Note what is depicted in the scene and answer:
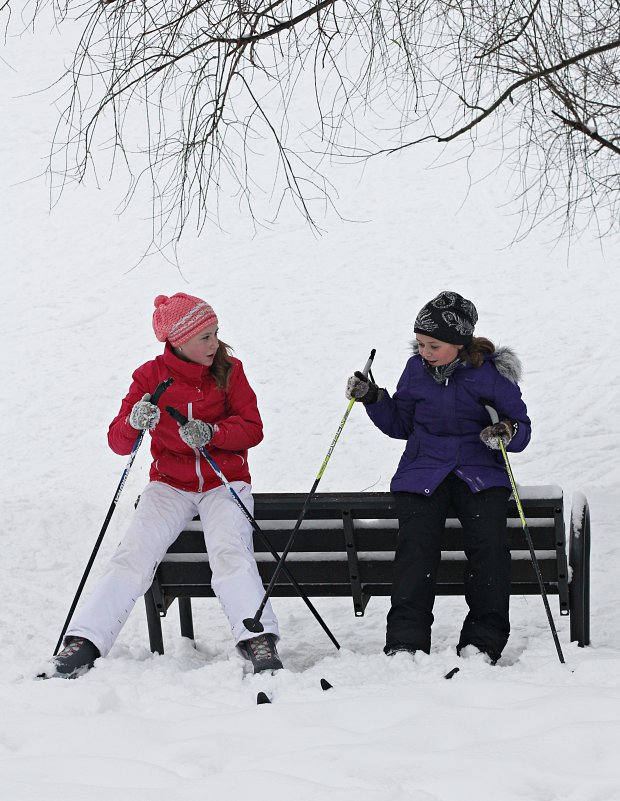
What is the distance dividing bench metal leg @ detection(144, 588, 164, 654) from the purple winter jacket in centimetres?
120

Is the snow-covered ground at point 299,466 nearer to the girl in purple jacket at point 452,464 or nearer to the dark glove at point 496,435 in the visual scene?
the girl in purple jacket at point 452,464

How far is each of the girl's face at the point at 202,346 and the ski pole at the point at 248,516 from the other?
0.94 ft

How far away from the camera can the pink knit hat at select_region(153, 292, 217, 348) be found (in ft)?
16.1

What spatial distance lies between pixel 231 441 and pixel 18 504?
3.91 m

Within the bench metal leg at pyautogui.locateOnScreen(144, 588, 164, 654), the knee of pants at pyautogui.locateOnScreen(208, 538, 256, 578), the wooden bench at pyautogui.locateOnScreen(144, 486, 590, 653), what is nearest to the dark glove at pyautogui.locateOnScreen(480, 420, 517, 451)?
the wooden bench at pyautogui.locateOnScreen(144, 486, 590, 653)

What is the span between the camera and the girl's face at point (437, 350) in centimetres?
469

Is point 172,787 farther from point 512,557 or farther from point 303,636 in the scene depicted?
point 303,636

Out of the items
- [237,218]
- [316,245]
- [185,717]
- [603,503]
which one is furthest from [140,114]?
[185,717]

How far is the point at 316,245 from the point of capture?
616 inches

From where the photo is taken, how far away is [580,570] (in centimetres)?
452

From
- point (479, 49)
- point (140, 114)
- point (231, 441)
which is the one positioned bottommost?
point (231, 441)

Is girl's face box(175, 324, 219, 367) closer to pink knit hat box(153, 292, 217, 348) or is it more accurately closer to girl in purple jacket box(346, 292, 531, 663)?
pink knit hat box(153, 292, 217, 348)

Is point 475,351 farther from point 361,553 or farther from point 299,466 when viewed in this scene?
point 299,466

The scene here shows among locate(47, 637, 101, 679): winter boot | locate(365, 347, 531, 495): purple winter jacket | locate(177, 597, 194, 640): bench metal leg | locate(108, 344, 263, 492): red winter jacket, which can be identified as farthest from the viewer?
locate(177, 597, 194, 640): bench metal leg
